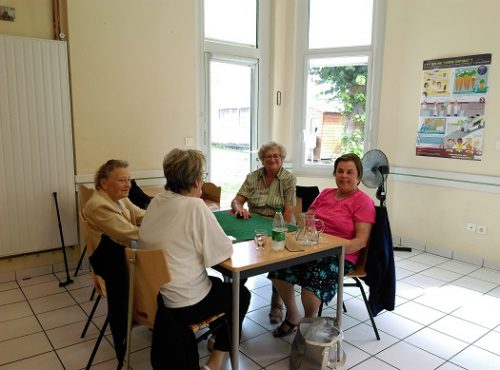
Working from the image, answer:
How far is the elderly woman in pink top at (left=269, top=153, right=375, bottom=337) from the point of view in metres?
2.45

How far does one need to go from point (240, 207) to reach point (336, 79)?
2578 mm

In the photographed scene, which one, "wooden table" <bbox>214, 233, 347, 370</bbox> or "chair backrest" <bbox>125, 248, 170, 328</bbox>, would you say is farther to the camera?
"wooden table" <bbox>214, 233, 347, 370</bbox>

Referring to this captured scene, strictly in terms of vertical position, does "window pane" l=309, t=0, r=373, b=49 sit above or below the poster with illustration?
above

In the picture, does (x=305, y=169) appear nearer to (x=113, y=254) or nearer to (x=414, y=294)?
(x=414, y=294)

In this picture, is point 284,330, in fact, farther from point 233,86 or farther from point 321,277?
point 233,86

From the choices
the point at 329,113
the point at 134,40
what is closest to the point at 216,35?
the point at 134,40

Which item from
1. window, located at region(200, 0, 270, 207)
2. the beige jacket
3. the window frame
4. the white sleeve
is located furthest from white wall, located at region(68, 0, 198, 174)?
the white sleeve

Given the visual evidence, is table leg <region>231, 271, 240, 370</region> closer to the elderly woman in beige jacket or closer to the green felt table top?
the green felt table top

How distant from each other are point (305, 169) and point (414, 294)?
6.88 feet

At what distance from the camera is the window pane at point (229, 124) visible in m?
4.55

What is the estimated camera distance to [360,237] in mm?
2467

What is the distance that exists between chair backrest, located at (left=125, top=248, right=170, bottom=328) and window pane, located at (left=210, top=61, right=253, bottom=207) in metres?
2.80

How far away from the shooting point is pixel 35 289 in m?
3.34

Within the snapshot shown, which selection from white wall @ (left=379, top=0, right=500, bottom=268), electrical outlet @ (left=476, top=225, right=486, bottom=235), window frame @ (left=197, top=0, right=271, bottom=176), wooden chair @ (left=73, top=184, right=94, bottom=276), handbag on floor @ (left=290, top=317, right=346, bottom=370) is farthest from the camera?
window frame @ (left=197, top=0, right=271, bottom=176)
